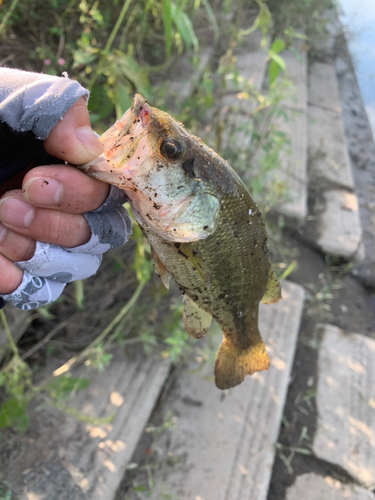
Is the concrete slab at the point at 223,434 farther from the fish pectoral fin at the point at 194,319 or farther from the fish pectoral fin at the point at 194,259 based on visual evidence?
the fish pectoral fin at the point at 194,259

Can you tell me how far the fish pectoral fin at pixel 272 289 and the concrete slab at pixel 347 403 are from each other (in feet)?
4.66

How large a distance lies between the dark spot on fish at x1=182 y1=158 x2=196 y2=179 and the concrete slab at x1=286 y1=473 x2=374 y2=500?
6.20 feet

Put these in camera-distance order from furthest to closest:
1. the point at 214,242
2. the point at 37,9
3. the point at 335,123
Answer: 1. the point at 335,123
2. the point at 37,9
3. the point at 214,242

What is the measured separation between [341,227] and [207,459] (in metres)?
2.56

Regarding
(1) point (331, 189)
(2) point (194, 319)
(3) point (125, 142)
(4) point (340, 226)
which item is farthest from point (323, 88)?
(3) point (125, 142)

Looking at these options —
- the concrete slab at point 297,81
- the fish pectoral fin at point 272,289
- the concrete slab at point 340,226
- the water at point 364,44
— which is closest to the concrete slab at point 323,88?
the concrete slab at point 297,81

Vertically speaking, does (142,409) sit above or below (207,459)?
above

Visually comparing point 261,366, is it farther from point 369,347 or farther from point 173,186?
point 369,347

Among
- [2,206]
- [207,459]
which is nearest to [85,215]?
[2,206]

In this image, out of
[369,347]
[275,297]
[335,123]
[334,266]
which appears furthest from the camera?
[335,123]

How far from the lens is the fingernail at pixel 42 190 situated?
2.66ft

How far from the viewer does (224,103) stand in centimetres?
362

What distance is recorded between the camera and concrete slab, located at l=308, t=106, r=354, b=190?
13.2 ft

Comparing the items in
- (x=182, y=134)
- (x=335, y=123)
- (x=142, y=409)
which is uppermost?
(x=182, y=134)
